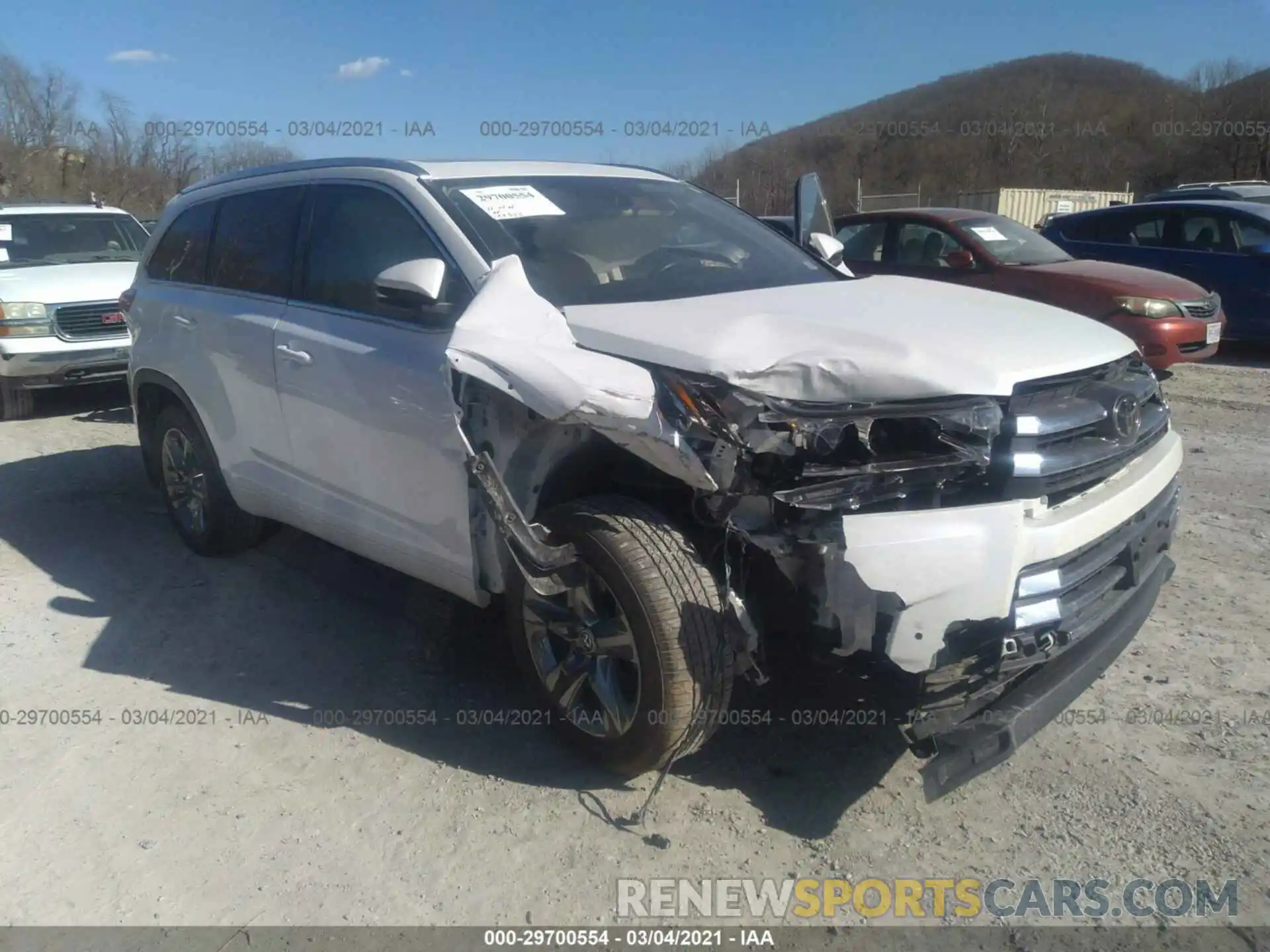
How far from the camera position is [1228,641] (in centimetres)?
382

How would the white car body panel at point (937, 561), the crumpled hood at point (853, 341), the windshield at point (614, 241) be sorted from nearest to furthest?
the white car body panel at point (937, 561) → the crumpled hood at point (853, 341) → the windshield at point (614, 241)

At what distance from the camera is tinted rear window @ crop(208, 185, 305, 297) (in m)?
4.19

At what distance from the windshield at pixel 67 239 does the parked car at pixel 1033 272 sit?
7.02 m

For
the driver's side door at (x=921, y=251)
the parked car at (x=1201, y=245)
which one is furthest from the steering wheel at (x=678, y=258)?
the parked car at (x=1201, y=245)

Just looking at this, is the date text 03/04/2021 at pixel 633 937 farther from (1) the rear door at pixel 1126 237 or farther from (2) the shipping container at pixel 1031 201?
(2) the shipping container at pixel 1031 201

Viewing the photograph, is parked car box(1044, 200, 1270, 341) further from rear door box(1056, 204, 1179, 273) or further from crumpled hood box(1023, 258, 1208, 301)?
crumpled hood box(1023, 258, 1208, 301)

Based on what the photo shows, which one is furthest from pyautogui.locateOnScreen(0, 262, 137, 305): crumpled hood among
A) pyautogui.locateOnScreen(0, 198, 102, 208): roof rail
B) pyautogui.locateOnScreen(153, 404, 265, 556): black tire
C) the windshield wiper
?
pyautogui.locateOnScreen(153, 404, 265, 556): black tire

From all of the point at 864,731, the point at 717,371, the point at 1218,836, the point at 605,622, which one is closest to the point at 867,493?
the point at 717,371

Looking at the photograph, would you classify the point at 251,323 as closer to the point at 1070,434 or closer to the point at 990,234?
the point at 1070,434

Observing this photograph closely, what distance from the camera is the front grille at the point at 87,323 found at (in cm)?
866

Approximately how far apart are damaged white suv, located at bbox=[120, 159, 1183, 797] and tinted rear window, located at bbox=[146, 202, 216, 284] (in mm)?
840

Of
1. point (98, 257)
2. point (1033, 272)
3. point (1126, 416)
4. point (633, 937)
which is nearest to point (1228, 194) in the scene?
point (1033, 272)

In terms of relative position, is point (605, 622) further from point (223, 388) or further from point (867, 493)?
point (223, 388)

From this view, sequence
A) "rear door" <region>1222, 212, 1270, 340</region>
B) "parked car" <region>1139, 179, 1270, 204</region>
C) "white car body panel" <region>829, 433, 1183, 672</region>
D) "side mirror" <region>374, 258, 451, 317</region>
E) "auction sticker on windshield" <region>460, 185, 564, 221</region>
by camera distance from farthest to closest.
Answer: "parked car" <region>1139, 179, 1270, 204</region> → "rear door" <region>1222, 212, 1270, 340</region> → "auction sticker on windshield" <region>460, 185, 564, 221</region> → "side mirror" <region>374, 258, 451, 317</region> → "white car body panel" <region>829, 433, 1183, 672</region>
